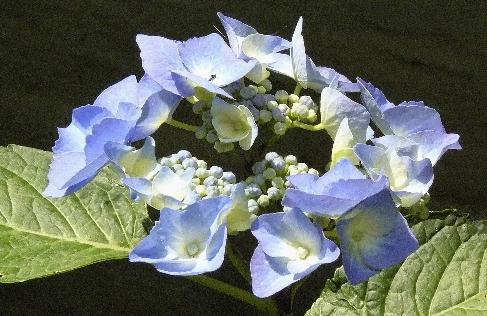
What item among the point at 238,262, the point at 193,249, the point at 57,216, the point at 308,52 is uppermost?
the point at 193,249

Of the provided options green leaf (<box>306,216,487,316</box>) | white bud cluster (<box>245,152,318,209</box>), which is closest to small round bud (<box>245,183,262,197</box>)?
white bud cluster (<box>245,152,318,209</box>)

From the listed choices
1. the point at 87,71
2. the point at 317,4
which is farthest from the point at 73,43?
the point at 317,4

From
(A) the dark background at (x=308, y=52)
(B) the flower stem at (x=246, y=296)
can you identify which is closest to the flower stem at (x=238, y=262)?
(B) the flower stem at (x=246, y=296)

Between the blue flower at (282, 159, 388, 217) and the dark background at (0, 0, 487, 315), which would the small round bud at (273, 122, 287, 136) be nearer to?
the blue flower at (282, 159, 388, 217)

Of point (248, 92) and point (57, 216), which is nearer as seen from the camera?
Answer: point (248, 92)

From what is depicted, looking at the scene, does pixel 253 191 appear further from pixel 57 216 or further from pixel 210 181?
pixel 57 216

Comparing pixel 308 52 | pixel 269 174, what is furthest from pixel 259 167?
pixel 308 52

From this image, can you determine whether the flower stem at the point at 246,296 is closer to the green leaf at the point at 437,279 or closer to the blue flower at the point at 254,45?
the green leaf at the point at 437,279
